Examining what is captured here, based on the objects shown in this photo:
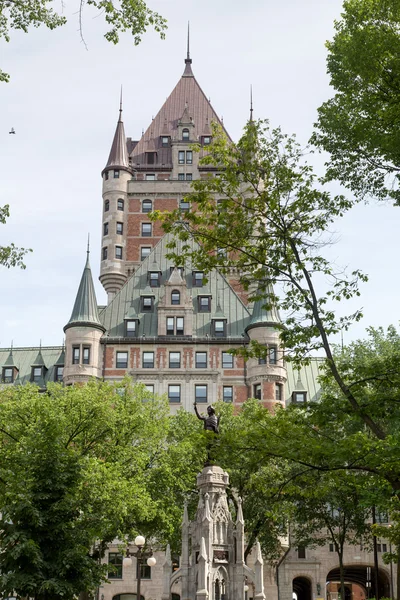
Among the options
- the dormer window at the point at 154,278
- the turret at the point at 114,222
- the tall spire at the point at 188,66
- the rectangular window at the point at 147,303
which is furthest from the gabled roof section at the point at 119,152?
the rectangular window at the point at 147,303

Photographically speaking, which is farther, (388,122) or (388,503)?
(388,503)

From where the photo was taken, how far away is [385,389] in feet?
68.3

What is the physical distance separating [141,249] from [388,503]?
56607 millimetres

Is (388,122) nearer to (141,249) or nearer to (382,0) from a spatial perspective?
(382,0)

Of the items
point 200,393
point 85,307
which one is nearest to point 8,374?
point 85,307

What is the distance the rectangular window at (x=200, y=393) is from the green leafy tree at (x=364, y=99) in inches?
1618

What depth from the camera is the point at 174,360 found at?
64.2m

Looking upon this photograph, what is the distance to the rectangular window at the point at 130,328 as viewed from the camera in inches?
2571

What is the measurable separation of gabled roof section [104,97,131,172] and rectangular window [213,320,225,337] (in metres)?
24.0

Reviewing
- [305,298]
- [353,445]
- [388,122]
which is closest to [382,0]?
[388,122]

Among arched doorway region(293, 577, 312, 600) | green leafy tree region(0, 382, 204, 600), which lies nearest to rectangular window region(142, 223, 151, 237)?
green leafy tree region(0, 382, 204, 600)

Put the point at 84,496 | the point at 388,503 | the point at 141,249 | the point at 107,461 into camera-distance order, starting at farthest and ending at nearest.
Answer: the point at 141,249 → the point at 107,461 → the point at 84,496 → the point at 388,503

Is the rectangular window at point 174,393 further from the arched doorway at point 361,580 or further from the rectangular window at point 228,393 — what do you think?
the arched doorway at point 361,580

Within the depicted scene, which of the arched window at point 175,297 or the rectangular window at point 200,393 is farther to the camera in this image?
the arched window at point 175,297
